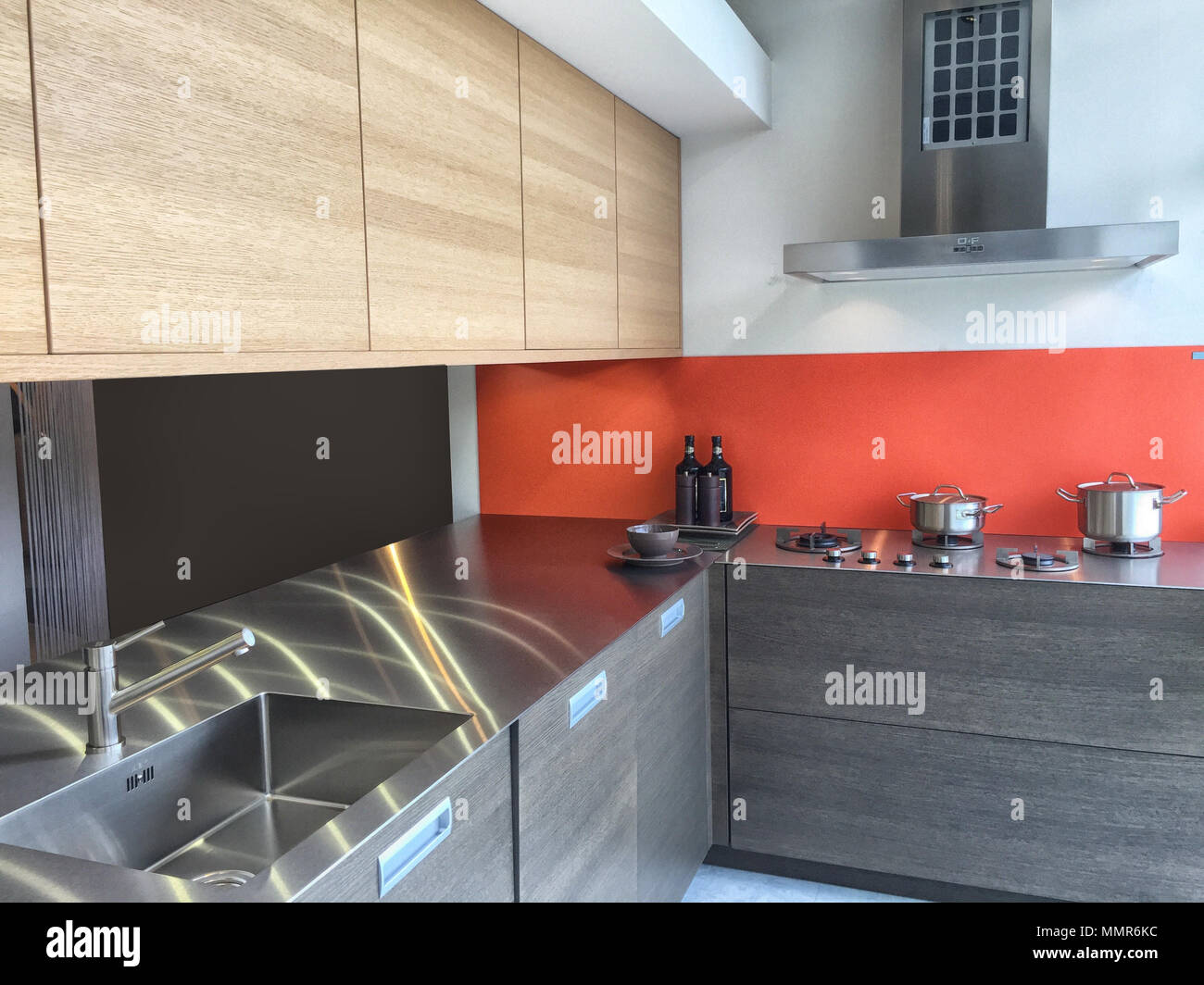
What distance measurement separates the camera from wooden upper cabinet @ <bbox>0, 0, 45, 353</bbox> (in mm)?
1005

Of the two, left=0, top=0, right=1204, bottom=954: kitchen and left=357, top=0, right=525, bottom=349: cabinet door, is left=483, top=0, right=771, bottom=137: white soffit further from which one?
left=357, top=0, right=525, bottom=349: cabinet door

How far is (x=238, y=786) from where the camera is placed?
4.99ft

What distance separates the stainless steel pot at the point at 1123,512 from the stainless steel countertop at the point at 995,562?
6 cm

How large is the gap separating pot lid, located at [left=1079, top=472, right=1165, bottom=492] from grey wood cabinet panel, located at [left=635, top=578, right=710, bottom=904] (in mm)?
1020

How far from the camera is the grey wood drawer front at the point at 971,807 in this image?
221cm

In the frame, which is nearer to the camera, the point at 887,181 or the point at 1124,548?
the point at 1124,548

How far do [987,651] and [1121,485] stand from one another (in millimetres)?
593

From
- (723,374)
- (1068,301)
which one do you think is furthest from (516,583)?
(1068,301)

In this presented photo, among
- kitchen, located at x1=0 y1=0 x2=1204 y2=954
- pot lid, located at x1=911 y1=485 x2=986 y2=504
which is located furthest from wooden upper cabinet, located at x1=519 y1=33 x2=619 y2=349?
pot lid, located at x1=911 y1=485 x2=986 y2=504
